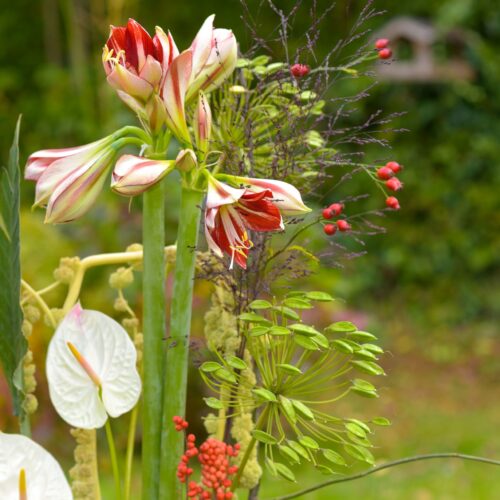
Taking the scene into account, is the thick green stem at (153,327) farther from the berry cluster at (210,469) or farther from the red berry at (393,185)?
the red berry at (393,185)

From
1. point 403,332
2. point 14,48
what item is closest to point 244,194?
point 403,332

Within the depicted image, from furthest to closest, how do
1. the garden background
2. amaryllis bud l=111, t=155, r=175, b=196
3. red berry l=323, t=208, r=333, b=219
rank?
the garden background, red berry l=323, t=208, r=333, b=219, amaryllis bud l=111, t=155, r=175, b=196

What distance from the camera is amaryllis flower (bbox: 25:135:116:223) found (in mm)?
688

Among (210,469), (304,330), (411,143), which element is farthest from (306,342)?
(411,143)

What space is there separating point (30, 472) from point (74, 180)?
0.73ft

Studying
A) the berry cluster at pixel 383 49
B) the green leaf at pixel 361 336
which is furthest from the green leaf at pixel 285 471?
the berry cluster at pixel 383 49

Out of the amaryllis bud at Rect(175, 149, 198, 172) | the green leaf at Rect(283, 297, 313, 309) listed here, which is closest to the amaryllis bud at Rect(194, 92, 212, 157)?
the amaryllis bud at Rect(175, 149, 198, 172)

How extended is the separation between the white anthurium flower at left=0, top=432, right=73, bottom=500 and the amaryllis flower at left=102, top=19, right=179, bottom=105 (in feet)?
0.89

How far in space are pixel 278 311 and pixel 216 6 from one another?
551 centimetres

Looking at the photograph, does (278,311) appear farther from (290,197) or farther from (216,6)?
(216,6)

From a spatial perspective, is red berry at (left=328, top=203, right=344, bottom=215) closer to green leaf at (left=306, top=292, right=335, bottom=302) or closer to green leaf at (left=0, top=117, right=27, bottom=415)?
green leaf at (left=306, top=292, right=335, bottom=302)

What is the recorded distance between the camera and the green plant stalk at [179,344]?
28.9 inches

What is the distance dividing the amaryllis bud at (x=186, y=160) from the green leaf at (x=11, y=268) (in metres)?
0.13

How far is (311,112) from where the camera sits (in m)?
0.82
